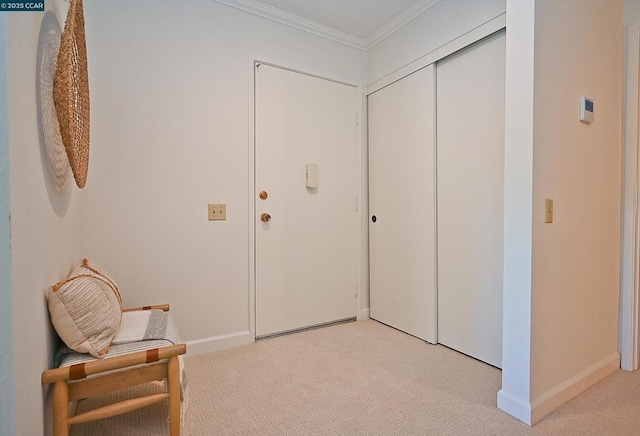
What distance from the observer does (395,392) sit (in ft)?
5.58

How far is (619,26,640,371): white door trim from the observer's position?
1898 mm

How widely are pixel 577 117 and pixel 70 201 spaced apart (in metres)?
2.65

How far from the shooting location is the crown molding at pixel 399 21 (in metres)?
2.33

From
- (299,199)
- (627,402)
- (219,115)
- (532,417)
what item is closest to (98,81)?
(219,115)

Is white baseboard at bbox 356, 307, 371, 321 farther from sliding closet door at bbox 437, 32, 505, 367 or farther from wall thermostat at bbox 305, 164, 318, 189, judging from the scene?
wall thermostat at bbox 305, 164, 318, 189

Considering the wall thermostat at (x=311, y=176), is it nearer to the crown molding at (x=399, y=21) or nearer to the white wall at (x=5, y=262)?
the crown molding at (x=399, y=21)

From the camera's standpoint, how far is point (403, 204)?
2566 mm

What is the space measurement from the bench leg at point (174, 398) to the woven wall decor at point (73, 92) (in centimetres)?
95

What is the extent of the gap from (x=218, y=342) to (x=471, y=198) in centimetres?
203

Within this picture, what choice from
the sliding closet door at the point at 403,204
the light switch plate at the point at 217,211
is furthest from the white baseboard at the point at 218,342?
the sliding closet door at the point at 403,204

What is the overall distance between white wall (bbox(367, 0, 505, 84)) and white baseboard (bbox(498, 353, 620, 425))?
82.9 inches

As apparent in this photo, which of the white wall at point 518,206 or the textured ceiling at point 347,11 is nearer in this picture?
the white wall at point 518,206

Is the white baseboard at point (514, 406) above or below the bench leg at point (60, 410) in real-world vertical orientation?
below

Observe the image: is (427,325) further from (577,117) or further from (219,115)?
(219,115)
